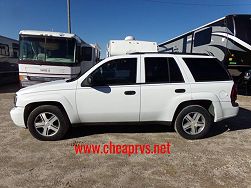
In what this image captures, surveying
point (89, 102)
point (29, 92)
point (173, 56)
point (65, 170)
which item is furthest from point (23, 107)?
point (173, 56)

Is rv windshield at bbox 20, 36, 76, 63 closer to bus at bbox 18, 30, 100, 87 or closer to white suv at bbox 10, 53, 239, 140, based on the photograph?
bus at bbox 18, 30, 100, 87

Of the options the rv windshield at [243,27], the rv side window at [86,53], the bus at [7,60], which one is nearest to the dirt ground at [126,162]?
the rv side window at [86,53]

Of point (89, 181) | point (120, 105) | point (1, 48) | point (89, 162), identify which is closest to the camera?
point (89, 181)

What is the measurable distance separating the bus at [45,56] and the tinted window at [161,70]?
501cm

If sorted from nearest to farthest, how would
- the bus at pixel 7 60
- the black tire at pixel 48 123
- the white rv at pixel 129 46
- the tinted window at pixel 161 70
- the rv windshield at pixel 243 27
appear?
the black tire at pixel 48 123 → the tinted window at pixel 161 70 → the rv windshield at pixel 243 27 → the white rv at pixel 129 46 → the bus at pixel 7 60

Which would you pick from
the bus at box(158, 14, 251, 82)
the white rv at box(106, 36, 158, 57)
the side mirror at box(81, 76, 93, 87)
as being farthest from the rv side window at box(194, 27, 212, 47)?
the side mirror at box(81, 76, 93, 87)

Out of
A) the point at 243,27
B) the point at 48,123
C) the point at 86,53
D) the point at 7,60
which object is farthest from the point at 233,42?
the point at 7,60

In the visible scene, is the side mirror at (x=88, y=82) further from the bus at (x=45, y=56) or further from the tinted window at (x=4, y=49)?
the tinted window at (x=4, y=49)

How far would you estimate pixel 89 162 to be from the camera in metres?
4.03

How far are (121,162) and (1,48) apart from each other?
11.9 meters

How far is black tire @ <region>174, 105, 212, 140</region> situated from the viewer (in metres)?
5.02

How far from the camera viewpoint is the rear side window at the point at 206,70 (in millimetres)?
5027

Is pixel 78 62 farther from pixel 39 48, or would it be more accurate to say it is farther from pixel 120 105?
pixel 120 105

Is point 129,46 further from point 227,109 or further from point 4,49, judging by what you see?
point 4,49
